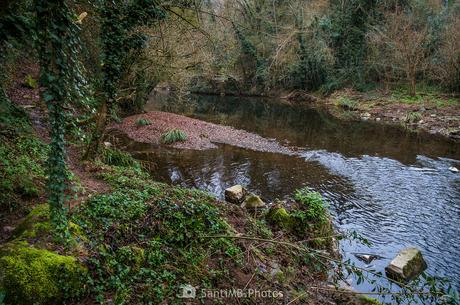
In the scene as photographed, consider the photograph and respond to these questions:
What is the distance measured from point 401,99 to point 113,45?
84.8ft

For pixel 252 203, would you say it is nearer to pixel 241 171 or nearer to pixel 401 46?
pixel 241 171

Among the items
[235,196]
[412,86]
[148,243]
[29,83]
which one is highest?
[29,83]

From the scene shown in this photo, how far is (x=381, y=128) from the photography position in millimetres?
21266

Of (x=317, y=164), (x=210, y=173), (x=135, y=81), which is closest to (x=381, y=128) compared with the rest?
(x=317, y=164)

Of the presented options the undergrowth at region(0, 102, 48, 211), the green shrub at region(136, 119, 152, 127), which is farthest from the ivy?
the green shrub at region(136, 119, 152, 127)

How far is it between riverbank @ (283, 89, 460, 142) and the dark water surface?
2125 millimetres

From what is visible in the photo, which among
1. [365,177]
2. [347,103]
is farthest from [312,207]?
[347,103]

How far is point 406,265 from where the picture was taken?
6312 millimetres

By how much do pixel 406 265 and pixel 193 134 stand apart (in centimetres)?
1289

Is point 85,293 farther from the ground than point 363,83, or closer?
closer

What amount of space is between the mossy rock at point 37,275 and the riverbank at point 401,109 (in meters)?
20.8

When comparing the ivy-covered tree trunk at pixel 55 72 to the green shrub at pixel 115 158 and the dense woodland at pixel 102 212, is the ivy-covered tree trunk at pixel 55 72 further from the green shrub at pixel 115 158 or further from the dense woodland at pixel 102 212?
the green shrub at pixel 115 158

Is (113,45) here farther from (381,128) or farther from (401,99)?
(401,99)

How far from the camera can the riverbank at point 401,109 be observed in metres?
20.8
